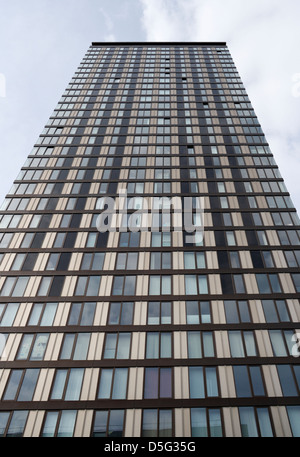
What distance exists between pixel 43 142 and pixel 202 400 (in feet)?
136

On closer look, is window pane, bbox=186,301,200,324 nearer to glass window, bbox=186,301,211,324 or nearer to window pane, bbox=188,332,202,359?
glass window, bbox=186,301,211,324

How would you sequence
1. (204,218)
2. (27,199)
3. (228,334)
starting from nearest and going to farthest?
(228,334) < (204,218) < (27,199)

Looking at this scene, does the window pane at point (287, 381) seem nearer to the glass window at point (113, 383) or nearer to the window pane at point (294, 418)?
the window pane at point (294, 418)

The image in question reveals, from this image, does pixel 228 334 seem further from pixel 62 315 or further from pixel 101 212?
pixel 101 212

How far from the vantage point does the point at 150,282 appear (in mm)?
31297

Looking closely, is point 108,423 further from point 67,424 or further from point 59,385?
point 59,385

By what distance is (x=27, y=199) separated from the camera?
40.0 m

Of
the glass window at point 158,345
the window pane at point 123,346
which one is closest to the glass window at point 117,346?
the window pane at point 123,346

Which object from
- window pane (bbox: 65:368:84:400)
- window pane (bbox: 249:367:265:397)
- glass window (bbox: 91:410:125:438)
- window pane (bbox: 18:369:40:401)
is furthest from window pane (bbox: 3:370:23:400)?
window pane (bbox: 249:367:265:397)

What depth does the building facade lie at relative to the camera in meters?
23.2

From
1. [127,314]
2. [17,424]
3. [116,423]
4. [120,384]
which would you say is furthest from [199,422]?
[17,424]

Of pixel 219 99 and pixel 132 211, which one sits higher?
pixel 219 99
